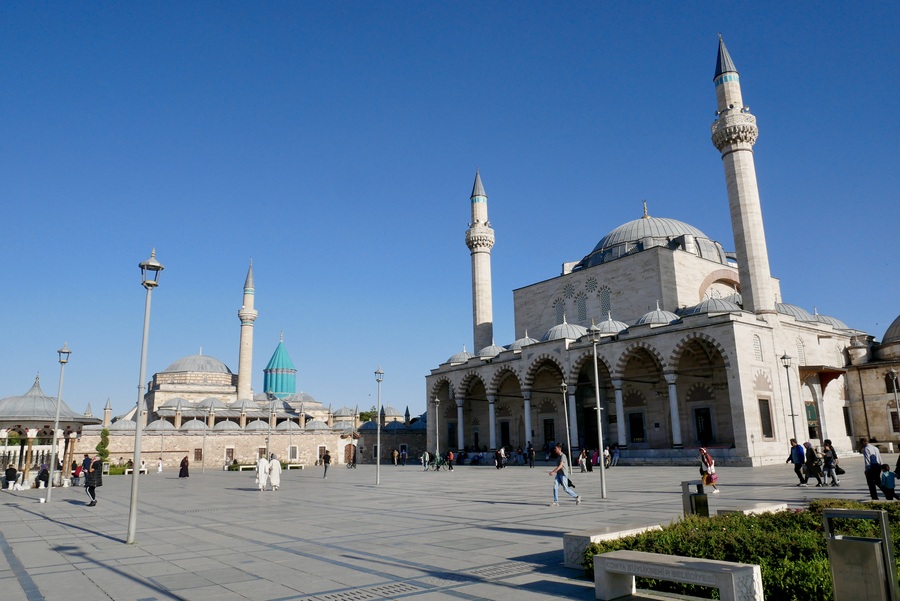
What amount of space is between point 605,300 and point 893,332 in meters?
17.3

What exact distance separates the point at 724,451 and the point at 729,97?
60.4ft

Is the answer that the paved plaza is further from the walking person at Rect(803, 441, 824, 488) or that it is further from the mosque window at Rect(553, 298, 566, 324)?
the mosque window at Rect(553, 298, 566, 324)

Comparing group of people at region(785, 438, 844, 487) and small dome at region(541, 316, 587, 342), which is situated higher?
small dome at region(541, 316, 587, 342)

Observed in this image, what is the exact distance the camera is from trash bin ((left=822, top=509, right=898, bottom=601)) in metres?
4.09

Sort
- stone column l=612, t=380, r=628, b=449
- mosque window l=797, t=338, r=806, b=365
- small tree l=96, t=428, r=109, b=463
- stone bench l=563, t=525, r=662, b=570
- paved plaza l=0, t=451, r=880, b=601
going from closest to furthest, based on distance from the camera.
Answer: paved plaza l=0, t=451, r=880, b=601 → stone bench l=563, t=525, r=662, b=570 → stone column l=612, t=380, r=628, b=449 → mosque window l=797, t=338, r=806, b=365 → small tree l=96, t=428, r=109, b=463

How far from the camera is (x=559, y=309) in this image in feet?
141

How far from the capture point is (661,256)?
3650 centimetres

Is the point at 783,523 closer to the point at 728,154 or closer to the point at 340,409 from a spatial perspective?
the point at 728,154

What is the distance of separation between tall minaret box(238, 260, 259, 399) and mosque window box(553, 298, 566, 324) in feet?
95.3

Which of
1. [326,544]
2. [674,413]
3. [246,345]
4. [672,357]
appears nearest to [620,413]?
[674,413]

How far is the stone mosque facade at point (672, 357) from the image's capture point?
95.3ft

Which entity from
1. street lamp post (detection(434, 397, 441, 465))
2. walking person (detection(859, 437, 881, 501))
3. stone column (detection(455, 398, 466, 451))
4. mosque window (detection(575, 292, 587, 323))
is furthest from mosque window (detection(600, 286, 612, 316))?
walking person (detection(859, 437, 881, 501))

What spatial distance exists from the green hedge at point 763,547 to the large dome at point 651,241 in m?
33.8

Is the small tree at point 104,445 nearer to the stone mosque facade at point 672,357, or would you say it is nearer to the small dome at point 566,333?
the stone mosque facade at point 672,357
